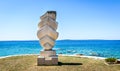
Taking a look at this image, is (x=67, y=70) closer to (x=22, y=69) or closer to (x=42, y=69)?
(x=42, y=69)

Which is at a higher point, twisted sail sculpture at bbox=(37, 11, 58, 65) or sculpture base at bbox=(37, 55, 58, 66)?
twisted sail sculpture at bbox=(37, 11, 58, 65)

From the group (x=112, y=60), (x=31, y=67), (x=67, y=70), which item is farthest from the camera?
(x=112, y=60)

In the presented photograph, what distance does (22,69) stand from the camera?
661 inches

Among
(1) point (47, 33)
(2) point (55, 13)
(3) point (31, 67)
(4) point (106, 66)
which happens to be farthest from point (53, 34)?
(4) point (106, 66)

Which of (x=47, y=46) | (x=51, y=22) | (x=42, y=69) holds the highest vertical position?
(x=51, y=22)

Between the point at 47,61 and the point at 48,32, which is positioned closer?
the point at 47,61

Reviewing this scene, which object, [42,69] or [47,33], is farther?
[47,33]

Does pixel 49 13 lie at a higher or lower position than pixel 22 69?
higher

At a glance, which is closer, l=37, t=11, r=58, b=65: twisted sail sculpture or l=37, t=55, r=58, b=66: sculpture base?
l=37, t=55, r=58, b=66: sculpture base

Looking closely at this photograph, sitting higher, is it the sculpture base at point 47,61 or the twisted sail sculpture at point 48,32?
the twisted sail sculpture at point 48,32

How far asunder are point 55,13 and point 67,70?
17.3 feet

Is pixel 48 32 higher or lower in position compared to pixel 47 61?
higher

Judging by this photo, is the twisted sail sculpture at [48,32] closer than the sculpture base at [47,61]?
No

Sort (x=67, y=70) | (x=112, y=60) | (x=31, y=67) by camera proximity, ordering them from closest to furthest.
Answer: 1. (x=67, y=70)
2. (x=31, y=67)
3. (x=112, y=60)
